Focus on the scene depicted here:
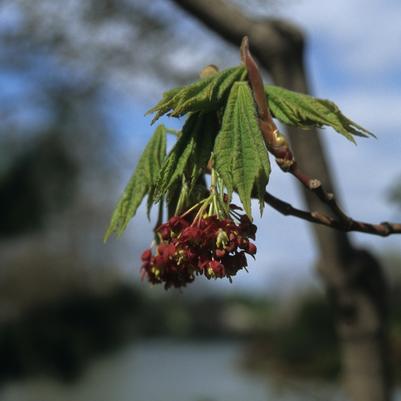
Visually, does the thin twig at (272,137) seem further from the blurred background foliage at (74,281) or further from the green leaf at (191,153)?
the blurred background foliage at (74,281)

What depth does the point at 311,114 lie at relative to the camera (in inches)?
21.0

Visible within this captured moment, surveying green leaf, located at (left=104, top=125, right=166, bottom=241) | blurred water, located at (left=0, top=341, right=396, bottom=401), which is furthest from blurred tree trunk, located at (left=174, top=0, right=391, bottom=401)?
blurred water, located at (left=0, top=341, right=396, bottom=401)

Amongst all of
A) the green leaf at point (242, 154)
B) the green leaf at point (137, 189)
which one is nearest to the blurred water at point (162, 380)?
the green leaf at point (137, 189)

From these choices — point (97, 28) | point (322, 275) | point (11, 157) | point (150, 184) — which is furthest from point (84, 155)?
point (150, 184)

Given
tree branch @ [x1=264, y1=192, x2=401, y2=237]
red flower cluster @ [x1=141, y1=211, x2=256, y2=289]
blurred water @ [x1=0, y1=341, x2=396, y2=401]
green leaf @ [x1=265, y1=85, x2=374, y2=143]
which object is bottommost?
blurred water @ [x1=0, y1=341, x2=396, y2=401]

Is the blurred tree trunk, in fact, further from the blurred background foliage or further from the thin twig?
the blurred background foliage

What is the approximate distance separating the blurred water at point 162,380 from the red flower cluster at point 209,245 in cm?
334

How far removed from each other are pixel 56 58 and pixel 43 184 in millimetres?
3258

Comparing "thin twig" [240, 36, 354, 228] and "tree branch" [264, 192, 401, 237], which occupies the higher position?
"thin twig" [240, 36, 354, 228]

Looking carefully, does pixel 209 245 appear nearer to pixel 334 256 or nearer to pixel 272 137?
pixel 272 137

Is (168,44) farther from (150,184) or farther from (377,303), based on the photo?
(150,184)

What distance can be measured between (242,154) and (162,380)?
15.4 ft

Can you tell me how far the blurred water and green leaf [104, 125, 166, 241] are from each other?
3.28 m

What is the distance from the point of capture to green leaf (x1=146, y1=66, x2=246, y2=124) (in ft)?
1.61
